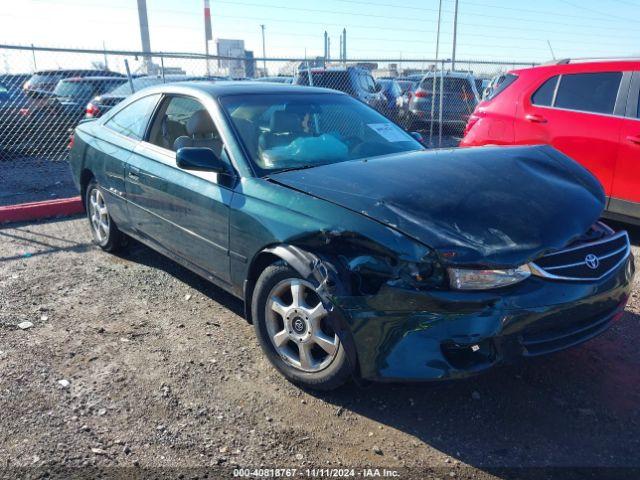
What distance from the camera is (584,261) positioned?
281 centimetres

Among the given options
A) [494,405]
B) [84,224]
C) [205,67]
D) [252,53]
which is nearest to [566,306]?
[494,405]

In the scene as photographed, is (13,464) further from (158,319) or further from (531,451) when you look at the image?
(531,451)

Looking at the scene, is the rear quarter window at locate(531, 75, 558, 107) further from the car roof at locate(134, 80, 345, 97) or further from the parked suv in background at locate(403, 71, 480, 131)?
the parked suv in background at locate(403, 71, 480, 131)

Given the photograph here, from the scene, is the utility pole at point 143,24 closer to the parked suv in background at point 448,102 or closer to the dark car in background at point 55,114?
the dark car in background at point 55,114

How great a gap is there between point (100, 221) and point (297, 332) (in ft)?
10.0

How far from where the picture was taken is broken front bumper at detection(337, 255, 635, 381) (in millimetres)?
2529

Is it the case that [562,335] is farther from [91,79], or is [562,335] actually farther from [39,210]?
[91,79]

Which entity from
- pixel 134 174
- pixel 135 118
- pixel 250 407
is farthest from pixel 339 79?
pixel 250 407

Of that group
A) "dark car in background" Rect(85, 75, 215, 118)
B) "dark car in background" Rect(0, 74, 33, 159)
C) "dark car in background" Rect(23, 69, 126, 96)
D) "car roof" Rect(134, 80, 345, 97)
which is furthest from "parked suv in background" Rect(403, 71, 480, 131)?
"car roof" Rect(134, 80, 345, 97)

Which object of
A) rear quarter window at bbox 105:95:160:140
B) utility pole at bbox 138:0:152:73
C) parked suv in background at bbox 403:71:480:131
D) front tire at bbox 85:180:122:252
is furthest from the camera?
utility pole at bbox 138:0:152:73

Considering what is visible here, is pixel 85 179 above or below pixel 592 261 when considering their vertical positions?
below

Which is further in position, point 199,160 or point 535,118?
point 535,118

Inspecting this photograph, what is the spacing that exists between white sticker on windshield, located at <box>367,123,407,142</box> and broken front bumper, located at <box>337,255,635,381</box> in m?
1.85

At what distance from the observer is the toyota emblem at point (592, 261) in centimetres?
281
